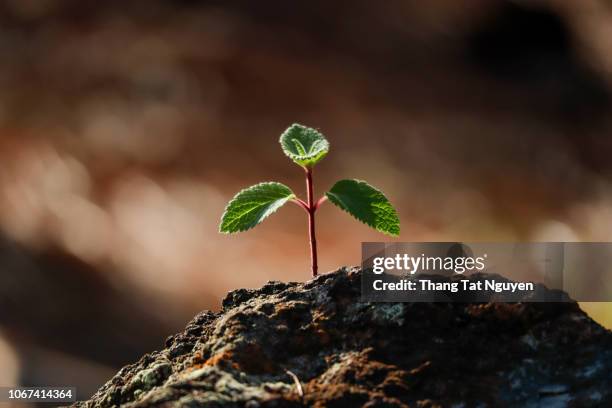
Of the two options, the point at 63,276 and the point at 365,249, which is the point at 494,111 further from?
the point at 365,249

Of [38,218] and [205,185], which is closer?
[38,218]

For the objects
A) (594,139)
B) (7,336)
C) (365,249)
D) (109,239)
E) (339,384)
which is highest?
(594,139)

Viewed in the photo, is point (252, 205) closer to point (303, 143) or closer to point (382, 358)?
point (303, 143)

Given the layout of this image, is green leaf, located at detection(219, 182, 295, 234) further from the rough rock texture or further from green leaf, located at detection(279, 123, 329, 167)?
A: the rough rock texture

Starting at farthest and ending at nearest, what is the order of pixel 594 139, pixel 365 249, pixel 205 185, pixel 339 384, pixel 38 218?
1. pixel 594 139
2. pixel 205 185
3. pixel 38 218
4. pixel 365 249
5. pixel 339 384

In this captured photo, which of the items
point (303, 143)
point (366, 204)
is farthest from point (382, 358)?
point (303, 143)

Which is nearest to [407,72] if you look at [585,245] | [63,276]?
[63,276]
